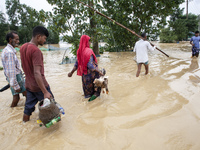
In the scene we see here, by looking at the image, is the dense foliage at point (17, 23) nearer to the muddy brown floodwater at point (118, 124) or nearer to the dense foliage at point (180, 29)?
the dense foliage at point (180, 29)

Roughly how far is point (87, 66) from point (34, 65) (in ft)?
4.03

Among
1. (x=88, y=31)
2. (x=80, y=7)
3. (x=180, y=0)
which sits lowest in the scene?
(x=88, y=31)

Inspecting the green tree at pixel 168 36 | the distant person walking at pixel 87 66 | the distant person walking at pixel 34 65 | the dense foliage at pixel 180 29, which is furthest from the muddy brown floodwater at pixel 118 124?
the green tree at pixel 168 36

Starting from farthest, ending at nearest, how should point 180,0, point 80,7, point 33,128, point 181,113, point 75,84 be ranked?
point 180,0 < point 80,7 < point 75,84 < point 181,113 < point 33,128

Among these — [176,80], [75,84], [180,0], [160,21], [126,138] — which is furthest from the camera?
[160,21]

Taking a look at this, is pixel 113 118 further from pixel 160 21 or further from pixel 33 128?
Answer: pixel 160 21

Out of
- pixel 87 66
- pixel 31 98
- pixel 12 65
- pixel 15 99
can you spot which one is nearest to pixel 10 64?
pixel 12 65

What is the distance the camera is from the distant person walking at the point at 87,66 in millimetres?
2959

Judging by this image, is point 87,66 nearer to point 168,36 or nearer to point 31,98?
point 31,98

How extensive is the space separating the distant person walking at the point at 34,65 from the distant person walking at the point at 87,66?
964 mm

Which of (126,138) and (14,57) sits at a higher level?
(14,57)

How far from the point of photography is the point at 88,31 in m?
7.99

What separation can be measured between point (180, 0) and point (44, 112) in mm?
11885

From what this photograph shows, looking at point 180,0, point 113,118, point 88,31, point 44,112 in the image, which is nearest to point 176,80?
point 113,118
